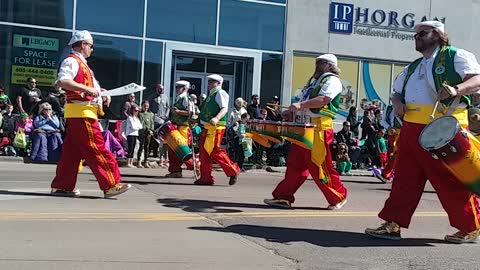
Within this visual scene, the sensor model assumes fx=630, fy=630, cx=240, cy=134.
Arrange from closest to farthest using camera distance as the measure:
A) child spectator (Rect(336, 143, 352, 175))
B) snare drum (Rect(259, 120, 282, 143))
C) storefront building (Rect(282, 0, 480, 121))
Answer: snare drum (Rect(259, 120, 282, 143)) → child spectator (Rect(336, 143, 352, 175)) → storefront building (Rect(282, 0, 480, 121))

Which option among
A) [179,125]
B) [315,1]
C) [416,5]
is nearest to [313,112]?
[179,125]

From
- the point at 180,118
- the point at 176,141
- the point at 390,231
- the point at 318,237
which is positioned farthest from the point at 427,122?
the point at 180,118

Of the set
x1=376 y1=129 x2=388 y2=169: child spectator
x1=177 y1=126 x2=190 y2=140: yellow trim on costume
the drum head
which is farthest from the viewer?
x1=376 y1=129 x2=388 y2=169: child spectator

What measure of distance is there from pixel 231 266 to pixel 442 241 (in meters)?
2.59

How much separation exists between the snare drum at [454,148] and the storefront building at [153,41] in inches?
586

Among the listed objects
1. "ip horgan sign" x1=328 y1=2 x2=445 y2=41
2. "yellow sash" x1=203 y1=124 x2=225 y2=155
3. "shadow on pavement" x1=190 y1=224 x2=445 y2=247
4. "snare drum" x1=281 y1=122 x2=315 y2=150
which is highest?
"ip horgan sign" x1=328 y1=2 x2=445 y2=41

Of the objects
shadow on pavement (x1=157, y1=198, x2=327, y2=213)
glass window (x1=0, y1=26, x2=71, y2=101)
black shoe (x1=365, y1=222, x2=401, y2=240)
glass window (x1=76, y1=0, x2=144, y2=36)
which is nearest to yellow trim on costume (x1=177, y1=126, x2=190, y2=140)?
shadow on pavement (x1=157, y1=198, x2=327, y2=213)

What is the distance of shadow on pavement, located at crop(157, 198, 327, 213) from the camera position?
313 inches

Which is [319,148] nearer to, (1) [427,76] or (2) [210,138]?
(1) [427,76]

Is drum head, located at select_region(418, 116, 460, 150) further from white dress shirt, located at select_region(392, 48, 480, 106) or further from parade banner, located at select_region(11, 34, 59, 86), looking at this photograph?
parade banner, located at select_region(11, 34, 59, 86)

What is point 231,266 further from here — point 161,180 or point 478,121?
point 161,180

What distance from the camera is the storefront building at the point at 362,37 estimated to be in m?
22.1

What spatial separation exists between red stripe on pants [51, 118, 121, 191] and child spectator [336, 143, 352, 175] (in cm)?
1010

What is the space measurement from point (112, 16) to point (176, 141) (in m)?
A: 9.47
